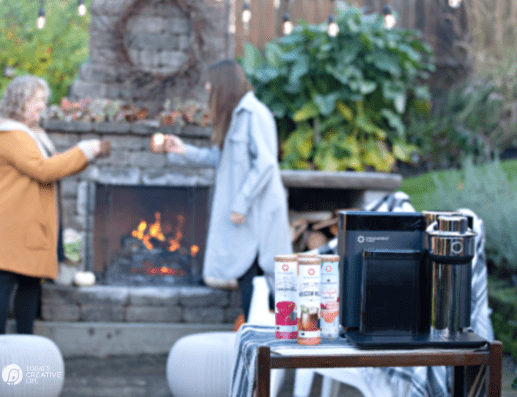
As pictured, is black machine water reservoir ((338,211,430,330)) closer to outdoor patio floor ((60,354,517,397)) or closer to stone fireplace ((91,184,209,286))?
outdoor patio floor ((60,354,517,397))

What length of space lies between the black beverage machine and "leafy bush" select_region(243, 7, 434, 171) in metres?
3.27

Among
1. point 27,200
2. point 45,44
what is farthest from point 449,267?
point 45,44

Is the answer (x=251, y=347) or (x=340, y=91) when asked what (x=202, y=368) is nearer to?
(x=251, y=347)

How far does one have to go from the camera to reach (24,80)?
3160mm

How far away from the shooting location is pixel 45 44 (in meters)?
6.31

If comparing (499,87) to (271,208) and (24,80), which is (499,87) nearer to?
(271,208)

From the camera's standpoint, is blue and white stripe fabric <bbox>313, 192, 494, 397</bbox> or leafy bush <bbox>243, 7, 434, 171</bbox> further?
leafy bush <bbox>243, 7, 434, 171</bbox>

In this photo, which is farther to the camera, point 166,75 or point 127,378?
point 166,75

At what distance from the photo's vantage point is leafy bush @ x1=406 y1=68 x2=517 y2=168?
5.76 meters

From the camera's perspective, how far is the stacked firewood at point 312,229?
13.6 ft

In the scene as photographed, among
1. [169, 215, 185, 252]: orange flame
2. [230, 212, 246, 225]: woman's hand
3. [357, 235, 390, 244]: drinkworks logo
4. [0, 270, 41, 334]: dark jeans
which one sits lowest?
[0, 270, 41, 334]: dark jeans

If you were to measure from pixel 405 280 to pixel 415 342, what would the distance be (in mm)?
169

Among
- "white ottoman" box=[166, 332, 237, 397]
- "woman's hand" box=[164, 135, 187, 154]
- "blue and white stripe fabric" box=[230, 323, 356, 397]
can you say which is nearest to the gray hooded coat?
"woman's hand" box=[164, 135, 187, 154]

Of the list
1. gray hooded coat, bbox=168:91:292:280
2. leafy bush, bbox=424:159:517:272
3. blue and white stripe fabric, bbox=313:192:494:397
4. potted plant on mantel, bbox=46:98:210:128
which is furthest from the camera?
potted plant on mantel, bbox=46:98:210:128
